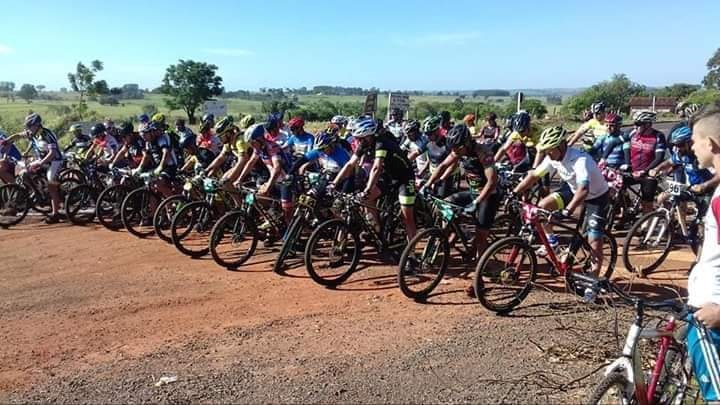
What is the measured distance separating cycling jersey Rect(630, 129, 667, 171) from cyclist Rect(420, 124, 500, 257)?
3.69 metres

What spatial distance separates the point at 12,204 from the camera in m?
10.7

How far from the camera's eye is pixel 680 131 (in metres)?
8.12

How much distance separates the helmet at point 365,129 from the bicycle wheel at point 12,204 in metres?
7.33

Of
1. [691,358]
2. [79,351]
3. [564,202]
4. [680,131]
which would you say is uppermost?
[680,131]

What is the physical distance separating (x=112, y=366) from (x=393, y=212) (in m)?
4.24

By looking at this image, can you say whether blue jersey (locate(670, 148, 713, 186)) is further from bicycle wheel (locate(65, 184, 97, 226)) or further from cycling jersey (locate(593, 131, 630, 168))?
bicycle wheel (locate(65, 184, 97, 226))

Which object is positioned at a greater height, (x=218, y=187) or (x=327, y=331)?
(x=218, y=187)

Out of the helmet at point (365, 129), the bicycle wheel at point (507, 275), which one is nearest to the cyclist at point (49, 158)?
the helmet at point (365, 129)

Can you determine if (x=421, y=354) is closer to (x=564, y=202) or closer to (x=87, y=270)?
(x=564, y=202)

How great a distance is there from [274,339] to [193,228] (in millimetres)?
3785

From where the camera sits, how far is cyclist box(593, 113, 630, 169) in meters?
9.78

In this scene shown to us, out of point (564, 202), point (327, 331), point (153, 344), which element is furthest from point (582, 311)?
point (153, 344)

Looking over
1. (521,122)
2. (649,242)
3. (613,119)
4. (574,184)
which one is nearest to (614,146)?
(613,119)

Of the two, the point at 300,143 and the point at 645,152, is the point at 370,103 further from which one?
the point at 645,152
